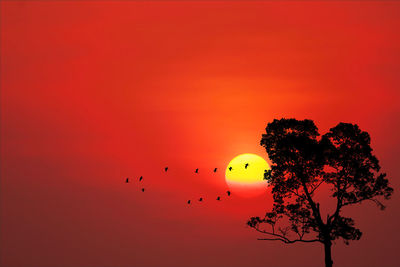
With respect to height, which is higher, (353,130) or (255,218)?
(353,130)

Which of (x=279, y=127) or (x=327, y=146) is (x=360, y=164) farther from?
(x=279, y=127)

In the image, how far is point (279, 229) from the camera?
6831 centimetres

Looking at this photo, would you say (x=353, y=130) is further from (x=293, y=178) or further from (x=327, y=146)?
(x=293, y=178)

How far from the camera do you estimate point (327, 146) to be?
67625 millimetres

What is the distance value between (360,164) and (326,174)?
3.15 m

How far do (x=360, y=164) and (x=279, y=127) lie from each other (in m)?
7.97

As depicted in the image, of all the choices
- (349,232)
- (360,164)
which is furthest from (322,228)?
(360,164)

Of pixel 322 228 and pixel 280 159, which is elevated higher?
pixel 280 159

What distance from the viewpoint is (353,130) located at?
221 feet

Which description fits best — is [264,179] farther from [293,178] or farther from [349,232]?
[349,232]

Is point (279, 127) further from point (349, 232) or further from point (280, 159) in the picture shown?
point (349, 232)

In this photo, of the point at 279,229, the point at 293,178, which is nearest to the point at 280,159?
the point at 293,178

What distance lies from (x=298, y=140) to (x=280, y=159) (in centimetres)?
240

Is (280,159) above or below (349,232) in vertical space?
above
